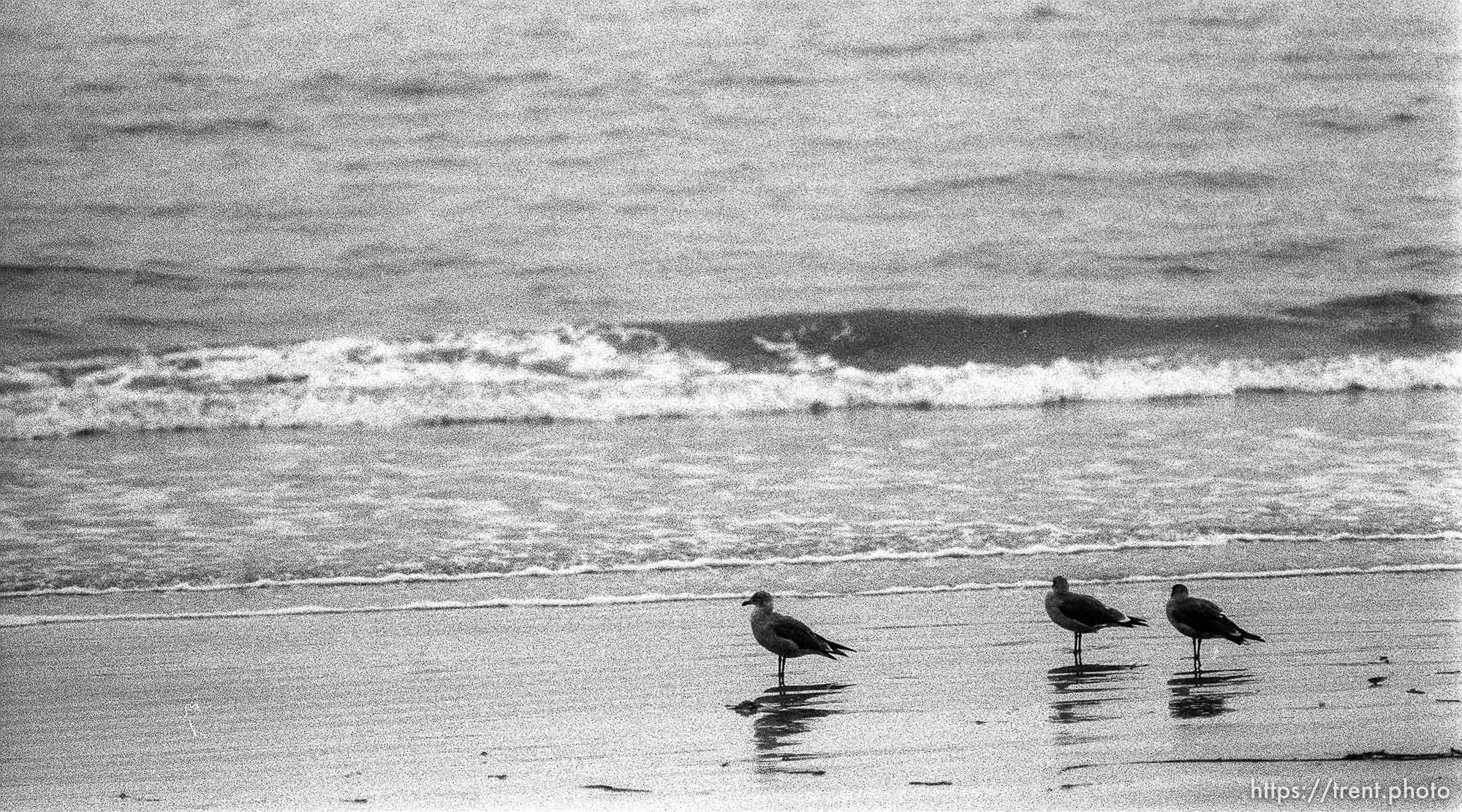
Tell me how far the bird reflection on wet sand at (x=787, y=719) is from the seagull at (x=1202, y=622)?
817mm

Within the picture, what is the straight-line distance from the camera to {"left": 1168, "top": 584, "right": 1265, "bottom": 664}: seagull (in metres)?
3.79

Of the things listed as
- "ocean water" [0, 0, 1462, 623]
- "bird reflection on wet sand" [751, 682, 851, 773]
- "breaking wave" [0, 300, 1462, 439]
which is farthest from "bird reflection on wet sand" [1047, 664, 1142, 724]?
"breaking wave" [0, 300, 1462, 439]

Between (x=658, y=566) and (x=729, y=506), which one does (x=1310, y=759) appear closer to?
(x=658, y=566)

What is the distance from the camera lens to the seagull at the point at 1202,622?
3.79m

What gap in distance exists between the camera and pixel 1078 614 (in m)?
3.92

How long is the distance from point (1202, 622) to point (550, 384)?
17.9 ft

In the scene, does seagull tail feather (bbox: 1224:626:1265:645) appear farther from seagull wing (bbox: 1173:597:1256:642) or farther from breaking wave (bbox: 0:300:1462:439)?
breaking wave (bbox: 0:300:1462:439)

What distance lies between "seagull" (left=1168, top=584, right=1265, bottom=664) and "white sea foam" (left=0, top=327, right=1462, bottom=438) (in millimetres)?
4635

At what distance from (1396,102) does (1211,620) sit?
8563mm

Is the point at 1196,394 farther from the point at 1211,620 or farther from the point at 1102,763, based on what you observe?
the point at 1102,763

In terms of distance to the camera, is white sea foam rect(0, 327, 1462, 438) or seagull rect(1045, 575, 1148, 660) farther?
white sea foam rect(0, 327, 1462, 438)

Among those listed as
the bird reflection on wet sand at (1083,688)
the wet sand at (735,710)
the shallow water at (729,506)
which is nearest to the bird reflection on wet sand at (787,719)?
the wet sand at (735,710)

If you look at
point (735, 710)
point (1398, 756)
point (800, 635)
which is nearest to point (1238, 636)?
point (1398, 756)

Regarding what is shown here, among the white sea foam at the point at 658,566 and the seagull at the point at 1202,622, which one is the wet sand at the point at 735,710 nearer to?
the seagull at the point at 1202,622
